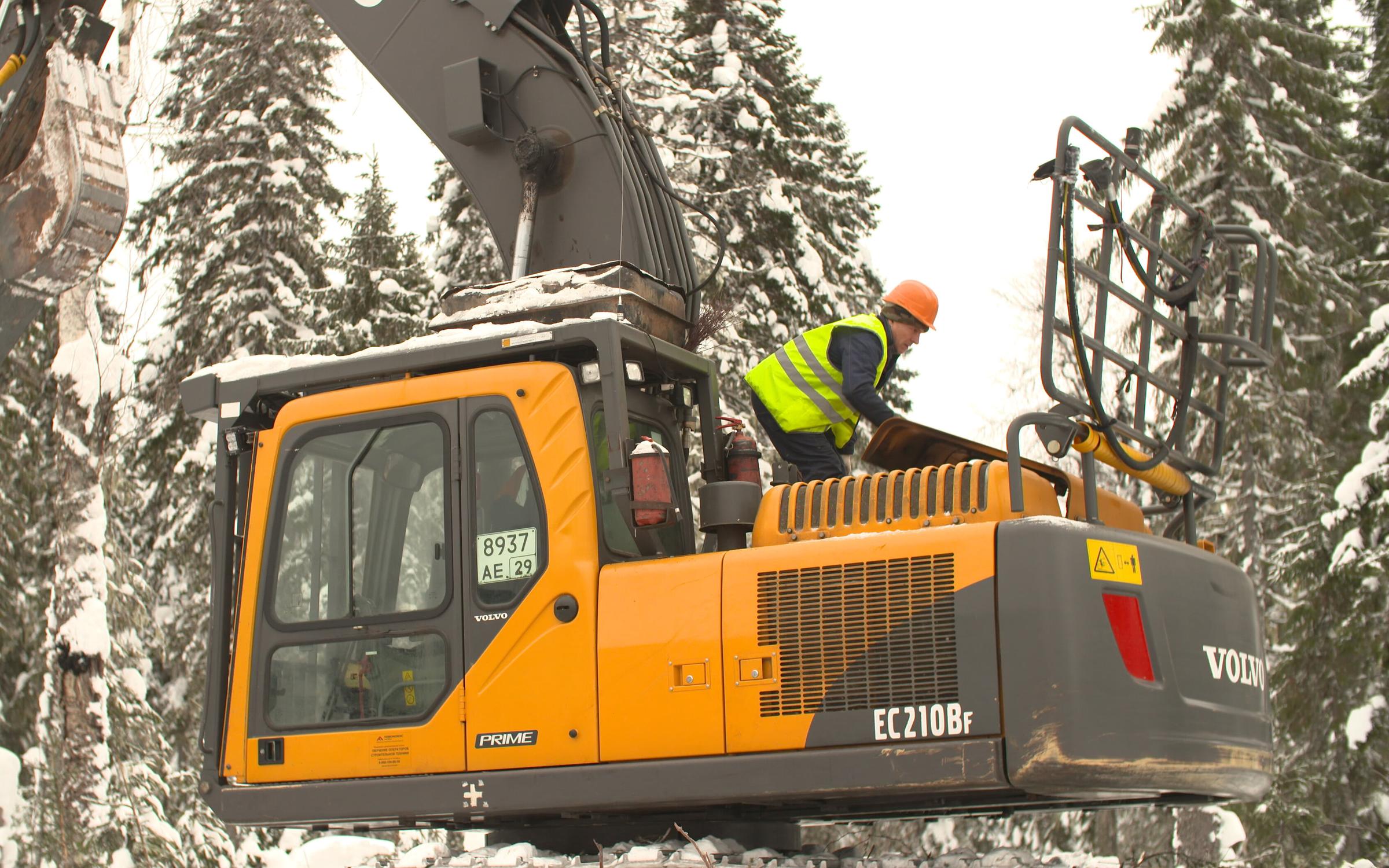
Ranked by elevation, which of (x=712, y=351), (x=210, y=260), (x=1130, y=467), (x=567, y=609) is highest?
(x=210, y=260)

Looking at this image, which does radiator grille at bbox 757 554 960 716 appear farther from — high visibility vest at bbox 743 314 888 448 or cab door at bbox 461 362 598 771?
high visibility vest at bbox 743 314 888 448

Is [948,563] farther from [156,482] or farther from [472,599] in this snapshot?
[156,482]

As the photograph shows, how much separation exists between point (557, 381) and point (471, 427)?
375 millimetres

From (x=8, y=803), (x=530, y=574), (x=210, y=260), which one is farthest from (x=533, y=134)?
(x=210, y=260)

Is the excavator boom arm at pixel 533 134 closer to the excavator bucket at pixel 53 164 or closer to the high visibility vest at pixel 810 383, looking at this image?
the high visibility vest at pixel 810 383

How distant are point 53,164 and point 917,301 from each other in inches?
167

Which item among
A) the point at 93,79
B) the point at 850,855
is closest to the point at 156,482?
the point at 93,79

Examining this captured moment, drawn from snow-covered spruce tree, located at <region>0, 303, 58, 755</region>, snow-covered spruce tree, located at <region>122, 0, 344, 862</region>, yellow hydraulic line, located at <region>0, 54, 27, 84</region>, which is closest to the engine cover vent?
yellow hydraulic line, located at <region>0, 54, 27, 84</region>

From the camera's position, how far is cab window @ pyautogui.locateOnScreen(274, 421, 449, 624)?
5367 mm

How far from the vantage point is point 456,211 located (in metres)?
17.4

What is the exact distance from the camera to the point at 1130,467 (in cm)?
511

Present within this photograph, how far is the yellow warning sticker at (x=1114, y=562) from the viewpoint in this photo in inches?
186

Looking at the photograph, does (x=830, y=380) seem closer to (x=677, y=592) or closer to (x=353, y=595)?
(x=677, y=592)

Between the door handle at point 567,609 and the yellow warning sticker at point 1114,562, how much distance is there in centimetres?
178
